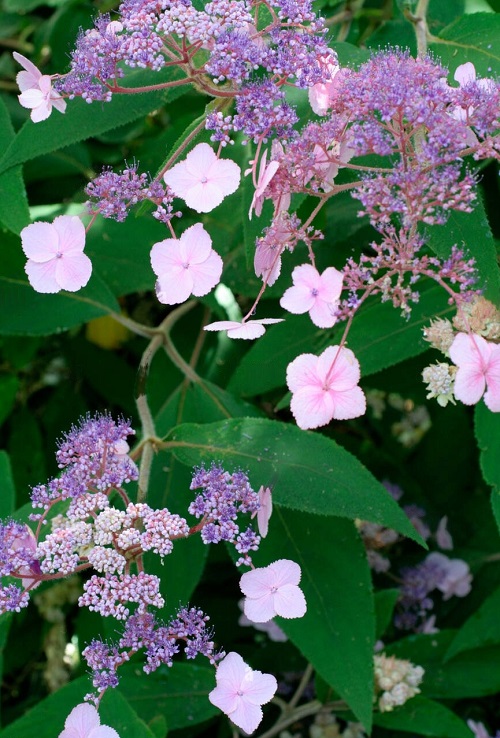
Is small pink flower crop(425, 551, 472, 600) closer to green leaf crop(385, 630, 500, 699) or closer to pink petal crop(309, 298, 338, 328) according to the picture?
green leaf crop(385, 630, 500, 699)

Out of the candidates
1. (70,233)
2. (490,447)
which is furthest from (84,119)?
(490,447)

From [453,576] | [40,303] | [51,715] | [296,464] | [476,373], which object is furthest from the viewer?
[453,576]

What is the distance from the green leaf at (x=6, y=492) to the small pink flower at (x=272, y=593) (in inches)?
17.5

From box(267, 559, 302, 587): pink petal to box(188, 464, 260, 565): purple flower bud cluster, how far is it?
0.03m

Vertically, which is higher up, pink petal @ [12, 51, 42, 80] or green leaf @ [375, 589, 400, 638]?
pink petal @ [12, 51, 42, 80]

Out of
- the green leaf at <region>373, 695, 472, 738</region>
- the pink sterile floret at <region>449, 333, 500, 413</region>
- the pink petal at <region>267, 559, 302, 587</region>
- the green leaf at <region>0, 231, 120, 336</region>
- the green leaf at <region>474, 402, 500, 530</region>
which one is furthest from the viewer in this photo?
the green leaf at <region>0, 231, 120, 336</region>

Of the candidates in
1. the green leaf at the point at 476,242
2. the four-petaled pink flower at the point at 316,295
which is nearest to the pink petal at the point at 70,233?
the four-petaled pink flower at the point at 316,295

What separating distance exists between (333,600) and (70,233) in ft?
1.82

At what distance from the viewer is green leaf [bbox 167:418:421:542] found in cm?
102

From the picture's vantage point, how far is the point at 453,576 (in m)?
1.56

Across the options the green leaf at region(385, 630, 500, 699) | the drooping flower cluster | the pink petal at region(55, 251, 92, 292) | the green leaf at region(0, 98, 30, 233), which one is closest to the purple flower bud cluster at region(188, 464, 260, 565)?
the pink petal at region(55, 251, 92, 292)

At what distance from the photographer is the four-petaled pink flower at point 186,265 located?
93 cm

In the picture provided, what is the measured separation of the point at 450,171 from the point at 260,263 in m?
0.21

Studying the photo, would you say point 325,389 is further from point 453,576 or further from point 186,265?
point 453,576
